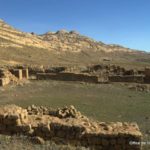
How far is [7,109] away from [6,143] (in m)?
1.94

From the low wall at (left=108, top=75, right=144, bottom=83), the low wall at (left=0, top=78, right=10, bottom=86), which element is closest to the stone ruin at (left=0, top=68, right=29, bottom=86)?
the low wall at (left=0, top=78, right=10, bottom=86)

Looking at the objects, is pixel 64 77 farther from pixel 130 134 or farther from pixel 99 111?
pixel 130 134

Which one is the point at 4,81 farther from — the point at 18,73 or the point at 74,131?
the point at 74,131

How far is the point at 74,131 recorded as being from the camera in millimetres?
9562

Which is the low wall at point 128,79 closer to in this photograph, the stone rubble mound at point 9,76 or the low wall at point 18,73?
the low wall at point 18,73

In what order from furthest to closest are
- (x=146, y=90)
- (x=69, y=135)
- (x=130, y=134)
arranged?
(x=146, y=90)
(x=69, y=135)
(x=130, y=134)

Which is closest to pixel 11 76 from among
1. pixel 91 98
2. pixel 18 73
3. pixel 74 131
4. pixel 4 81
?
pixel 18 73

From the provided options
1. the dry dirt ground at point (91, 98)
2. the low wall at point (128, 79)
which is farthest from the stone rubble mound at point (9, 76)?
the low wall at point (128, 79)

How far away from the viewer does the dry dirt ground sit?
1714cm

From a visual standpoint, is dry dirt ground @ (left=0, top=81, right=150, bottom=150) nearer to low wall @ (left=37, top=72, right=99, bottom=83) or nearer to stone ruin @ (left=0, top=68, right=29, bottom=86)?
stone ruin @ (left=0, top=68, right=29, bottom=86)

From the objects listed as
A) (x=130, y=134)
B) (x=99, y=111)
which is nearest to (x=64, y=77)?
(x=99, y=111)

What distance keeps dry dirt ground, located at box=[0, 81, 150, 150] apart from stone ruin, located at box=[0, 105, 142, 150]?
318 centimetres

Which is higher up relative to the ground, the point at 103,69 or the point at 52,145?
the point at 103,69

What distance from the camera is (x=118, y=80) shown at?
3003cm
